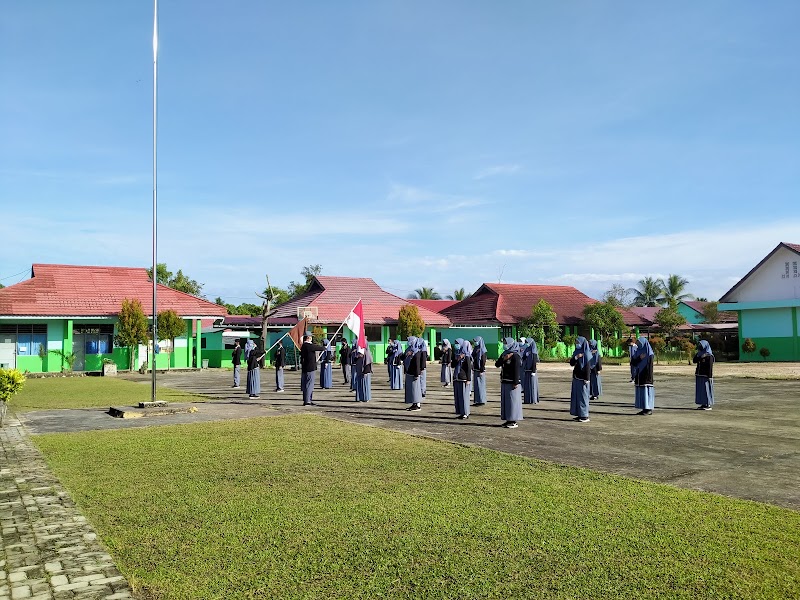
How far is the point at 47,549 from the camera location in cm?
521

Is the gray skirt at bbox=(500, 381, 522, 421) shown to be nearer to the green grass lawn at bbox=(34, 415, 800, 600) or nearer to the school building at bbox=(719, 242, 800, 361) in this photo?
the green grass lawn at bbox=(34, 415, 800, 600)

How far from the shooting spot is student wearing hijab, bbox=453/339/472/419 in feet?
44.8

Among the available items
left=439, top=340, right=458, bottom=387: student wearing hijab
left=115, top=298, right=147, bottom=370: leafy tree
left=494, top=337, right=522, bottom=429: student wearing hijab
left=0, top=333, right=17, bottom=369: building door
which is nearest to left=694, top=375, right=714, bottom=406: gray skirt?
left=494, top=337, right=522, bottom=429: student wearing hijab

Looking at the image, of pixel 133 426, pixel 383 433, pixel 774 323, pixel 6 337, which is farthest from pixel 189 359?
pixel 774 323

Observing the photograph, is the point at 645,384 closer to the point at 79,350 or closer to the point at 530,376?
the point at 530,376

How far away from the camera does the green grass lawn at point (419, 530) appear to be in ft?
14.4

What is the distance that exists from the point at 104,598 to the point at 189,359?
106 ft

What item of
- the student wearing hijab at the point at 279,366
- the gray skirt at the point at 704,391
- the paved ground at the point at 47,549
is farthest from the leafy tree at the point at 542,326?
the paved ground at the point at 47,549

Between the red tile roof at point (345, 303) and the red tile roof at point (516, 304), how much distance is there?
411 centimetres

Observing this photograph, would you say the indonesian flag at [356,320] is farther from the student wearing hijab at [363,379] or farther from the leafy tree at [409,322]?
the leafy tree at [409,322]

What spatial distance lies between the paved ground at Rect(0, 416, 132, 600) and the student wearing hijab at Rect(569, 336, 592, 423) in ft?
31.2

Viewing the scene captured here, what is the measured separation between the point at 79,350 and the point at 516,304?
29.0 m

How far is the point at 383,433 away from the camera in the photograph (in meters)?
11.2

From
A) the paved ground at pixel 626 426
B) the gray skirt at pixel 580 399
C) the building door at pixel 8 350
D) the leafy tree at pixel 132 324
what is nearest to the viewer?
the paved ground at pixel 626 426
